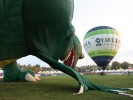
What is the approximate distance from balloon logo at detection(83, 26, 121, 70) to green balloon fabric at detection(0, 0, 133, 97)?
18.8m

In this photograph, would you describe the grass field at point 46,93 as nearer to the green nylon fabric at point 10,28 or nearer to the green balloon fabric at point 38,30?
the green balloon fabric at point 38,30

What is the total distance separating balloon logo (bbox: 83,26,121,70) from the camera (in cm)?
3039

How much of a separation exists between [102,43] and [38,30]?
68.9 ft

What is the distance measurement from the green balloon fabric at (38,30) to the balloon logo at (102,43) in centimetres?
1883

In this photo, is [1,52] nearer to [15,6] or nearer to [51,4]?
[15,6]

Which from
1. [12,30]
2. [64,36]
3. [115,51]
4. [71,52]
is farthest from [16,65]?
[115,51]

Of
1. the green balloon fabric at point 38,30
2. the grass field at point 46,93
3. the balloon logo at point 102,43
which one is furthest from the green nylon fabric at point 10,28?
the balloon logo at point 102,43

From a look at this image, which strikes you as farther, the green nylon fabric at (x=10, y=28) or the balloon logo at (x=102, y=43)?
the balloon logo at (x=102, y=43)

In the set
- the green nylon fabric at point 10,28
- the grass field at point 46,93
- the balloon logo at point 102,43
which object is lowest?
the grass field at point 46,93

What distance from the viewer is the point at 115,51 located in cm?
3159

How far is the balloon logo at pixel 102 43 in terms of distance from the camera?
30.4 meters

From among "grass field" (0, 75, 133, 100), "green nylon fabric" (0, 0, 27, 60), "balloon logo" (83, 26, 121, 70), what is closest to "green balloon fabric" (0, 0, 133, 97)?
"green nylon fabric" (0, 0, 27, 60)

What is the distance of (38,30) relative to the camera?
1062 cm

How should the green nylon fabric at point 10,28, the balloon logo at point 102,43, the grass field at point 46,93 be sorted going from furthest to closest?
the balloon logo at point 102,43 < the green nylon fabric at point 10,28 < the grass field at point 46,93
